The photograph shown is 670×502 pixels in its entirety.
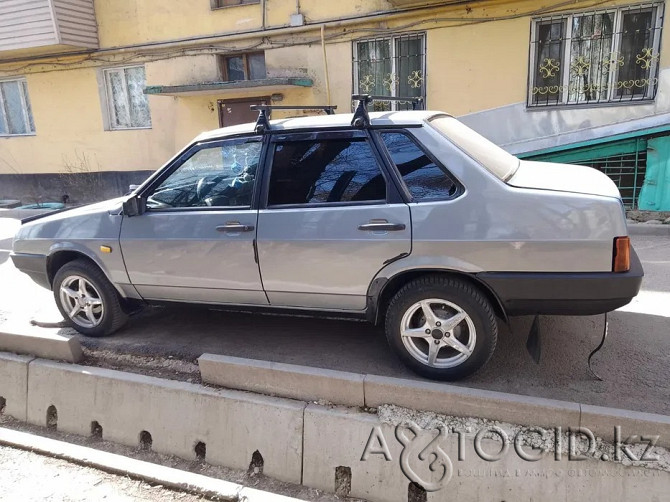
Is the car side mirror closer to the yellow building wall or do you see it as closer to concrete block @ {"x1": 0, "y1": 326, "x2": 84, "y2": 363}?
concrete block @ {"x1": 0, "y1": 326, "x2": 84, "y2": 363}

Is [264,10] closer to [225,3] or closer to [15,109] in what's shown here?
[225,3]

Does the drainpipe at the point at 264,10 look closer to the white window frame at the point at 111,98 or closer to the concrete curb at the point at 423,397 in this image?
the white window frame at the point at 111,98

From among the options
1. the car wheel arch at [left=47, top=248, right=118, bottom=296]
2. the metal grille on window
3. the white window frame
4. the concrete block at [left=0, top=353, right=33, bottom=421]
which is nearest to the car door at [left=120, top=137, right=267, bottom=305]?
the car wheel arch at [left=47, top=248, right=118, bottom=296]

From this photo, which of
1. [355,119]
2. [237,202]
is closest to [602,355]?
[355,119]

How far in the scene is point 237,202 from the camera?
352cm

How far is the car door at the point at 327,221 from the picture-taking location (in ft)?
10.2

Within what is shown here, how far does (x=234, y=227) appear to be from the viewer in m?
3.42

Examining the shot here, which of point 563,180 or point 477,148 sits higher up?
point 477,148

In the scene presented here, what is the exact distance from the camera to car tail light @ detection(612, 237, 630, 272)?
2.71m

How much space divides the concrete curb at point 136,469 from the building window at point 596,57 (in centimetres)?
783

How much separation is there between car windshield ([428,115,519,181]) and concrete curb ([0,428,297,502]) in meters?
2.33

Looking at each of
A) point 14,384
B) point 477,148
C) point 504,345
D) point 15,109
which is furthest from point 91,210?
point 15,109

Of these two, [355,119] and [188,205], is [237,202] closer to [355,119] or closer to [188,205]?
[188,205]

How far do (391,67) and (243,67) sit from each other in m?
3.32
